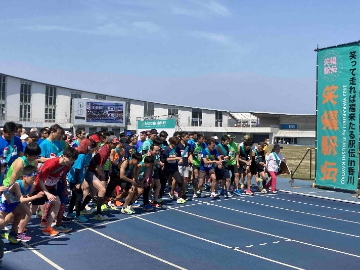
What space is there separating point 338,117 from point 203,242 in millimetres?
8526

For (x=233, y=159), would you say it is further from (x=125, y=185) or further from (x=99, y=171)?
(x=99, y=171)

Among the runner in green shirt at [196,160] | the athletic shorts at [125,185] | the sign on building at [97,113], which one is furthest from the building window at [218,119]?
the athletic shorts at [125,185]

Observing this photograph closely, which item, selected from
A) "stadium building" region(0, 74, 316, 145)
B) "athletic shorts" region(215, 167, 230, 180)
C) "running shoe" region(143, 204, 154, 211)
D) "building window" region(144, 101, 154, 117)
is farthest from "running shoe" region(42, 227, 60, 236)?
"building window" region(144, 101, 154, 117)

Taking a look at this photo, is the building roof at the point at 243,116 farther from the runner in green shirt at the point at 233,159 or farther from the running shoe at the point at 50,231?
the running shoe at the point at 50,231

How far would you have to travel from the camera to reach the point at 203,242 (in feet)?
25.0

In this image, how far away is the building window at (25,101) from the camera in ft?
180

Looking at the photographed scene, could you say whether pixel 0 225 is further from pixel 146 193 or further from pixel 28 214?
pixel 146 193

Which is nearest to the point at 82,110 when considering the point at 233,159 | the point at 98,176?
the point at 233,159

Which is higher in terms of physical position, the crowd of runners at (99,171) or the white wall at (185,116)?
the white wall at (185,116)

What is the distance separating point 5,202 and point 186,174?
651cm

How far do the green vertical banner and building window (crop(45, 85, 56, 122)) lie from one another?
47.7 metres

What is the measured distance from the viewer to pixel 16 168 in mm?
6574

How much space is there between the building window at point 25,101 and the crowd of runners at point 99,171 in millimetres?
44947

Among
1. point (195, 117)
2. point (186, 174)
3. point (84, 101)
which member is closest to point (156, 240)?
point (186, 174)
